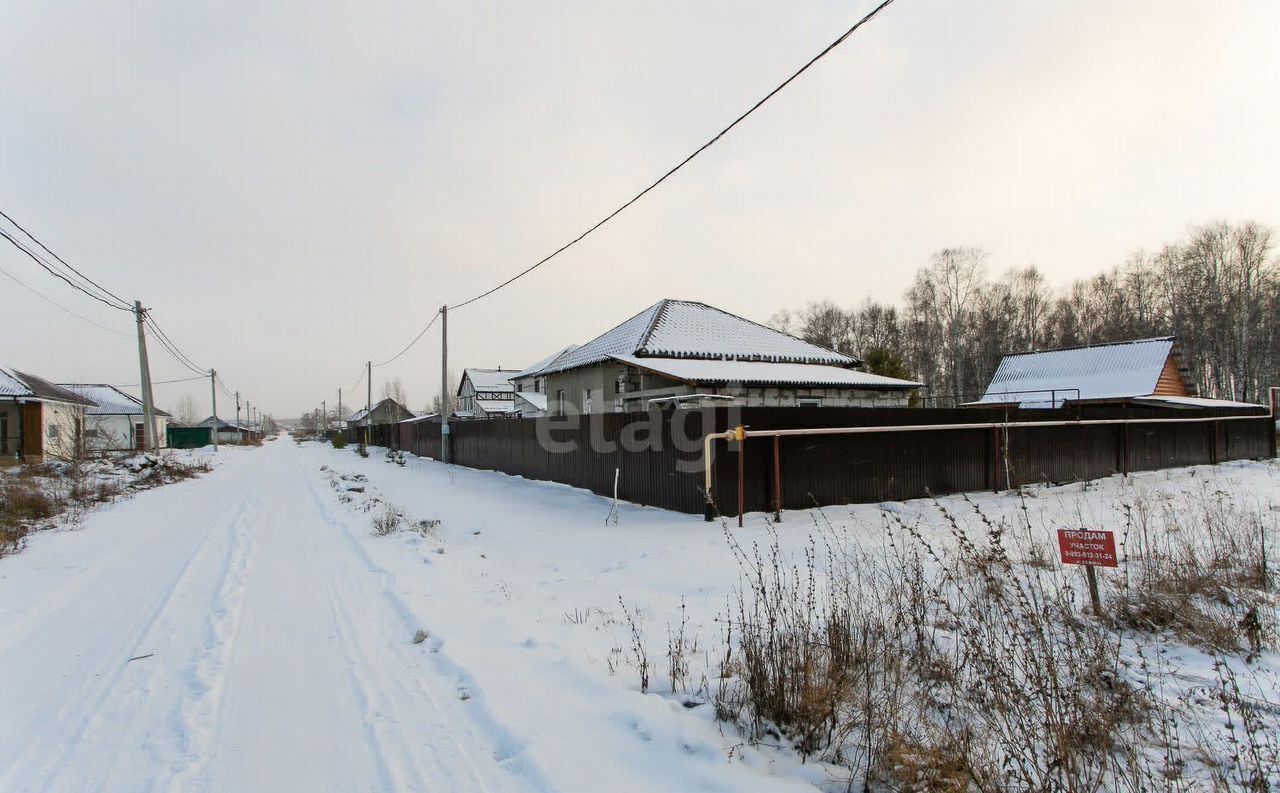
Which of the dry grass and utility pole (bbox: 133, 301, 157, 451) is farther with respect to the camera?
utility pole (bbox: 133, 301, 157, 451)

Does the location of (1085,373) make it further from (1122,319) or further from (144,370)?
(144,370)

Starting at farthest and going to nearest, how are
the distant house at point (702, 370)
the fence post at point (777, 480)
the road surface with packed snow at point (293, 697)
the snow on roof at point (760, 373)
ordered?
the distant house at point (702, 370)
the snow on roof at point (760, 373)
the fence post at point (777, 480)
the road surface with packed snow at point (293, 697)

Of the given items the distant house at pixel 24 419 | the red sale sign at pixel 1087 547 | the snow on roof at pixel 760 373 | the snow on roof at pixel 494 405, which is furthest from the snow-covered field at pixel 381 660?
the snow on roof at pixel 494 405

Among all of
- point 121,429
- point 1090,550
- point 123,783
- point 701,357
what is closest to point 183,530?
point 123,783

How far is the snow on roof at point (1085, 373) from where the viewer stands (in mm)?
25172

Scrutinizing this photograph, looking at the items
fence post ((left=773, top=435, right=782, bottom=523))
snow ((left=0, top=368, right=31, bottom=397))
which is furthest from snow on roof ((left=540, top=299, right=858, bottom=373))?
snow ((left=0, top=368, right=31, bottom=397))

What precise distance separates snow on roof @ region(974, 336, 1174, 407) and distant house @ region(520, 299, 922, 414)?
28.3ft

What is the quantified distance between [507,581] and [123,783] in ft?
11.6

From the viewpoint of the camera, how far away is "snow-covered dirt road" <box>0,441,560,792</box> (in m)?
2.68

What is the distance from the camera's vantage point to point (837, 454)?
929 cm

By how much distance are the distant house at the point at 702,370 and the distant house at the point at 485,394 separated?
89.6 feet

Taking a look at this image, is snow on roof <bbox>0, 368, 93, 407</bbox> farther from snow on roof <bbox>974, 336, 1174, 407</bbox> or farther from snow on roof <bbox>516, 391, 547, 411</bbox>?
snow on roof <bbox>974, 336, 1174, 407</bbox>

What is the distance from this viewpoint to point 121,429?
143ft

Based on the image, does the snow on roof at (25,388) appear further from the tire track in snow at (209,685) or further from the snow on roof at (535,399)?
the tire track in snow at (209,685)
